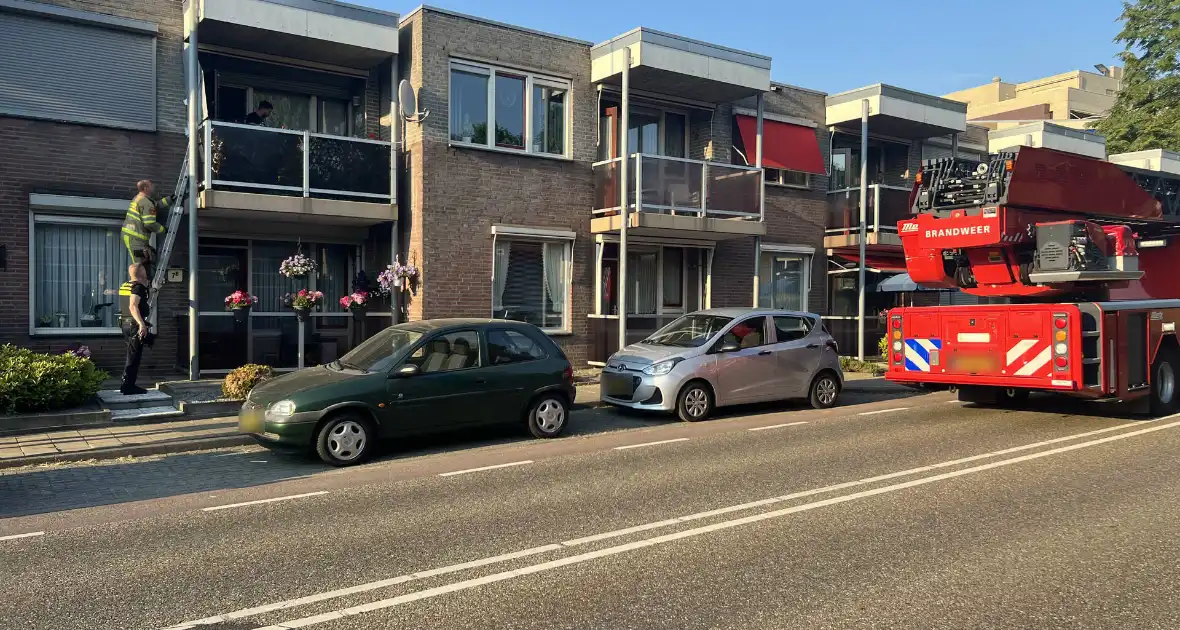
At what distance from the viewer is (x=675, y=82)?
16.9 meters

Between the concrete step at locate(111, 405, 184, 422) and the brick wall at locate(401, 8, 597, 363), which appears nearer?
the concrete step at locate(111, 405, 184, 422)

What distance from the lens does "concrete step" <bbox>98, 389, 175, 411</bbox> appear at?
11156 mm

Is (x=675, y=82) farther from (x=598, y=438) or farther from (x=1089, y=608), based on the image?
(x=1089, y=608)

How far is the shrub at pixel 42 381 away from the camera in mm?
9898

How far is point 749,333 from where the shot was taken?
12.2 metres

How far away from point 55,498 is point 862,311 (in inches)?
648

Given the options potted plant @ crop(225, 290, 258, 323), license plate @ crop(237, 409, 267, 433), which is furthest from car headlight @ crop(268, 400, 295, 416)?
potted plant @ crop(225, 290, 258, 323)

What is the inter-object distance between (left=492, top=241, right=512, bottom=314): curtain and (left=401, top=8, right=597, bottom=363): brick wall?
0.83 ft

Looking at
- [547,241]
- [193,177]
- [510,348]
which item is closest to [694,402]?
[510,348]

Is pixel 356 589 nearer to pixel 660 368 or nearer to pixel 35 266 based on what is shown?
pixel 660 368

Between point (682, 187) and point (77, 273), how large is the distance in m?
10.3

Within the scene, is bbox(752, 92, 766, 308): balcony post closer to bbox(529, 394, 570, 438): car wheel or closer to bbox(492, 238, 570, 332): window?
bbox(492, 238, 570, 332): window

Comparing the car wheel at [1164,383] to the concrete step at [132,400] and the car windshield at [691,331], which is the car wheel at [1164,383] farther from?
the concrete step at [132,400]

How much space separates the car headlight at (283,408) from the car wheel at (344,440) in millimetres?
354
